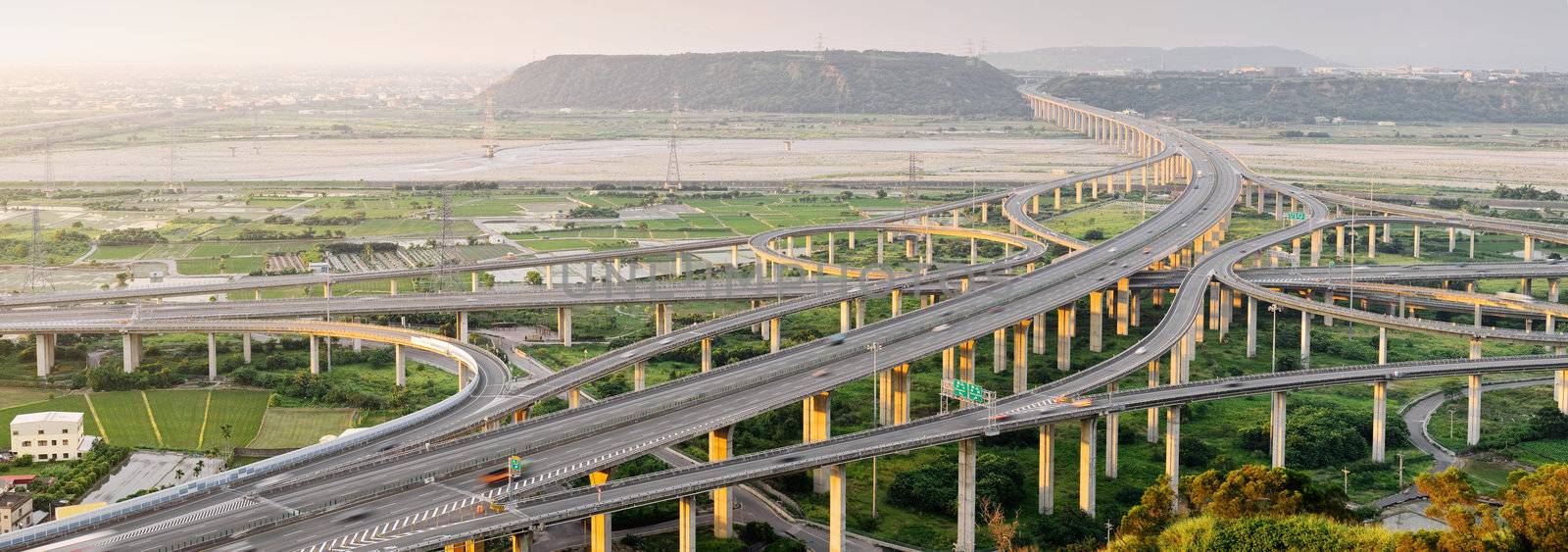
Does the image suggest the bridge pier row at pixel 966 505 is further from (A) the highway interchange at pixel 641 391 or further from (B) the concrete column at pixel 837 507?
(B) the concrete column at pixel 837 507

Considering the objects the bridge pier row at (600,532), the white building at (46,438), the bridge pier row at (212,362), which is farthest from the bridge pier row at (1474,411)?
the bridge pier row at (212,362)

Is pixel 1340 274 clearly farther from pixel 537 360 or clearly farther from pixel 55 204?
pixel 55 204

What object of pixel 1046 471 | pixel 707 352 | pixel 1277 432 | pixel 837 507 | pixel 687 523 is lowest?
pixel 837 507

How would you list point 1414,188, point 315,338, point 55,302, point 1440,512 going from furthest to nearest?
point 1414,188 → point 55,302 → point 315,338 → point 1440,512

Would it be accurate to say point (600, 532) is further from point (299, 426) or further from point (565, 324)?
point (565, 324)

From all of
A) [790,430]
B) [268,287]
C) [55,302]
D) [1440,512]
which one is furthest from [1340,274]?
[55,302]

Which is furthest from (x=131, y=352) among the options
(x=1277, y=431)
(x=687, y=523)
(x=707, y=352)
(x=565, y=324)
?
(x=1277, y=431)

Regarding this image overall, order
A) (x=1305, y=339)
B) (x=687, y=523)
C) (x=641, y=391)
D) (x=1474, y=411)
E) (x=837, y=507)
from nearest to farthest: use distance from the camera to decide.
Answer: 1. (x=687, y=523)
2. (x=837, y=507)
3. (x=641, y=391)
4. (x=1474, y=411)
5. (x=1305, y=339)
